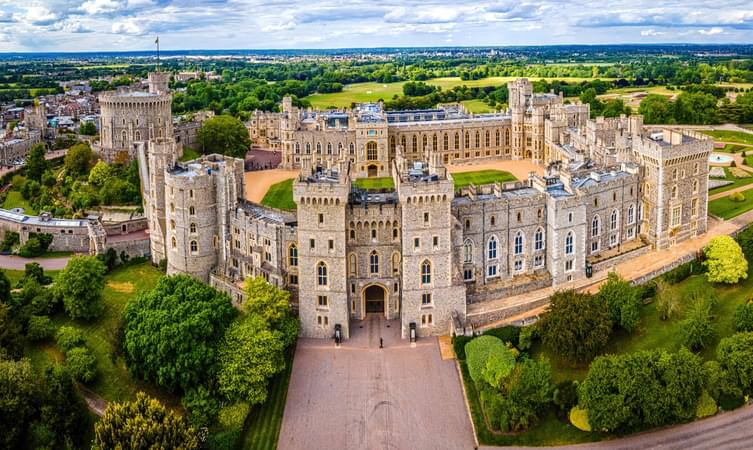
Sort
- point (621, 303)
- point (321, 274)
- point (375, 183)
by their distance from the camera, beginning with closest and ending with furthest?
1. point (621, 303)
2. point (321, 274)
3. point (375, 183)

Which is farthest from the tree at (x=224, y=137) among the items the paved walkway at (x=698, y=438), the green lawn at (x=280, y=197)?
the paved walkway at (x=698, y=438)

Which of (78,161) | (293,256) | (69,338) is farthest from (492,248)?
(78,161)

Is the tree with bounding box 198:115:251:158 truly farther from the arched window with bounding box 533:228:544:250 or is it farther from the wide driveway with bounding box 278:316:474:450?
the wide driveway with bounding box 278:316:474:450

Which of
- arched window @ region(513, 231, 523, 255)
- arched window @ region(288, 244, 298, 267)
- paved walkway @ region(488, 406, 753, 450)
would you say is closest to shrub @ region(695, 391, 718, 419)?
paved walkway @ region(488, 406, 753, 450)

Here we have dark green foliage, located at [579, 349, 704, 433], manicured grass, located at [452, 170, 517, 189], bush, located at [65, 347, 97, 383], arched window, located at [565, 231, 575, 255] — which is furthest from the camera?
manicured grass, located at [452, 170, 517, 189]

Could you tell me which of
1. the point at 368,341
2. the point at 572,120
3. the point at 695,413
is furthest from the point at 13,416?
the point at 572,120

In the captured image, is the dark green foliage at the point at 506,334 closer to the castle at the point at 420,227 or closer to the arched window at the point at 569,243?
the castle at the point at 420,227

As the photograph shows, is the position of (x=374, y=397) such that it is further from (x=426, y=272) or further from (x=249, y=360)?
(x=426, y=272)
